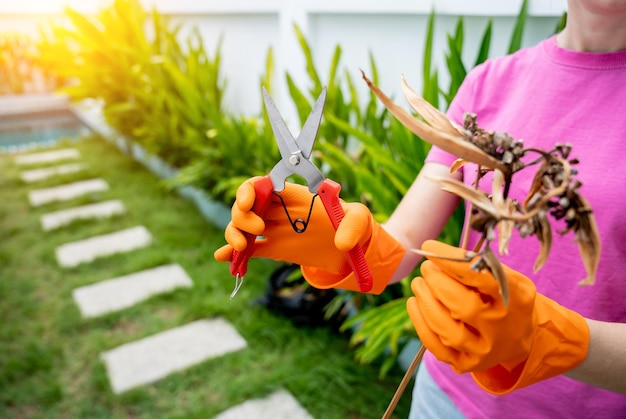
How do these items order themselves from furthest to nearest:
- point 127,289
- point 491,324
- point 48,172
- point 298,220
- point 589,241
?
point 48,172, point 127,289, point 298,220, point 491,324, point 589,241

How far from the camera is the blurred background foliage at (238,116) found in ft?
5.32

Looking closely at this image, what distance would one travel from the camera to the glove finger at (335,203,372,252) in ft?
2.45

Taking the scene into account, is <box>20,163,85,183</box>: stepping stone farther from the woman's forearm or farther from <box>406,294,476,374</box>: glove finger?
the woman's forearm

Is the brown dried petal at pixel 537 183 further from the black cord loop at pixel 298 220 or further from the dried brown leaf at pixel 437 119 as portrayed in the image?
the black cord loop at pixel 298 220

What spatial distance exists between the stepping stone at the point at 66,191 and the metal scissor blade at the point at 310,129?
11.4 ft

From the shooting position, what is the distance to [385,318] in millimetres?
1643

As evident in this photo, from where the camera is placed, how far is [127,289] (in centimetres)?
260

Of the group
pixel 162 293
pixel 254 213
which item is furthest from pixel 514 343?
pixel 162 293

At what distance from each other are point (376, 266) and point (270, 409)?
3.99 feet

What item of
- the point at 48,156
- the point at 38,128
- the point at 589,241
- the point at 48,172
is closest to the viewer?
the point at 589,241

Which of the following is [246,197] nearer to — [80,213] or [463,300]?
[463,300]

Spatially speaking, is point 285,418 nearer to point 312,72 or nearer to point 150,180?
point 312,72

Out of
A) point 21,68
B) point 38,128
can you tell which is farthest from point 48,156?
point 21,68

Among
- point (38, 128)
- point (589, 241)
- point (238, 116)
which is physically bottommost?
point (38, 128)
